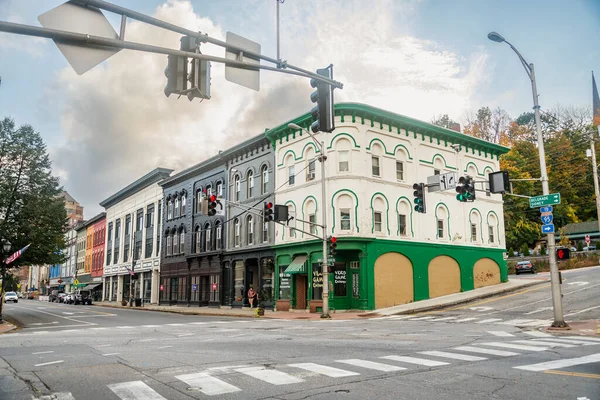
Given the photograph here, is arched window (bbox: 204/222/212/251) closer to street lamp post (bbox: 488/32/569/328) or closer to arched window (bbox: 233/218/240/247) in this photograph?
arched window (bbox: 233/218/240/247)

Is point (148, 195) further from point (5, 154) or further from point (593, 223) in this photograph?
point (593, 223)

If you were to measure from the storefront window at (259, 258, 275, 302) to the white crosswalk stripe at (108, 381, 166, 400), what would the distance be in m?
28.1

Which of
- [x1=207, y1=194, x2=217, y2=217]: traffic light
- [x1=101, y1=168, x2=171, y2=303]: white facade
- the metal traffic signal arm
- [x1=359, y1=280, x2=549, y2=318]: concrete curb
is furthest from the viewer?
[x1=101, y1=168, x2=171, y2=303]: white facade

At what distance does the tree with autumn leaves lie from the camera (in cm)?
6216

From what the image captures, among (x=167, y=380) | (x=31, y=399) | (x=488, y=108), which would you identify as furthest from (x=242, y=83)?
(x=488, y=108)

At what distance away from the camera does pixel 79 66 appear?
7047mm

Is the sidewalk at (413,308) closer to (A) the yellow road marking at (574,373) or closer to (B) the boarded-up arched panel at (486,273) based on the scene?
(B) the boarded-up arched panel at (486,273)

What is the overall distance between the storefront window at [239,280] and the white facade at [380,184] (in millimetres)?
6135

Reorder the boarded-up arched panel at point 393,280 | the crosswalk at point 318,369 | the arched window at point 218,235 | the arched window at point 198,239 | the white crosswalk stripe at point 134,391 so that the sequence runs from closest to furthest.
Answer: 1. the white crosswalk stripe at point 134,391
2. the crosswalk at point 318,369
3. the boarded-up arched panel at point 393,280
4. the arched window at point 218,235
5. the arched window at point 198,239

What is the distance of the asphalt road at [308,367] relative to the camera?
24.7 feet

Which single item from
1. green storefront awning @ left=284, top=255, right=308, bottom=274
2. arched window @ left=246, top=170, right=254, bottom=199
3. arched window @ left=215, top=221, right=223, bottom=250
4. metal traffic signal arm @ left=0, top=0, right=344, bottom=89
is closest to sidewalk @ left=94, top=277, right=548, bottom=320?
green storefront awning @ left=284, top=255, right=308, bottom=274

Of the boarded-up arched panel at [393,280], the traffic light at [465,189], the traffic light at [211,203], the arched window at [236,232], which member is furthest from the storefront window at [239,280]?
the traffic light at [465,189]

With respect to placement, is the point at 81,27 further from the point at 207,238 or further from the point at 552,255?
the point at 207,238

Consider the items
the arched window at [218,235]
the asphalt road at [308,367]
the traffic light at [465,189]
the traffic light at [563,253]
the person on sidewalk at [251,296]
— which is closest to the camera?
the asphalt road at [308,367]
